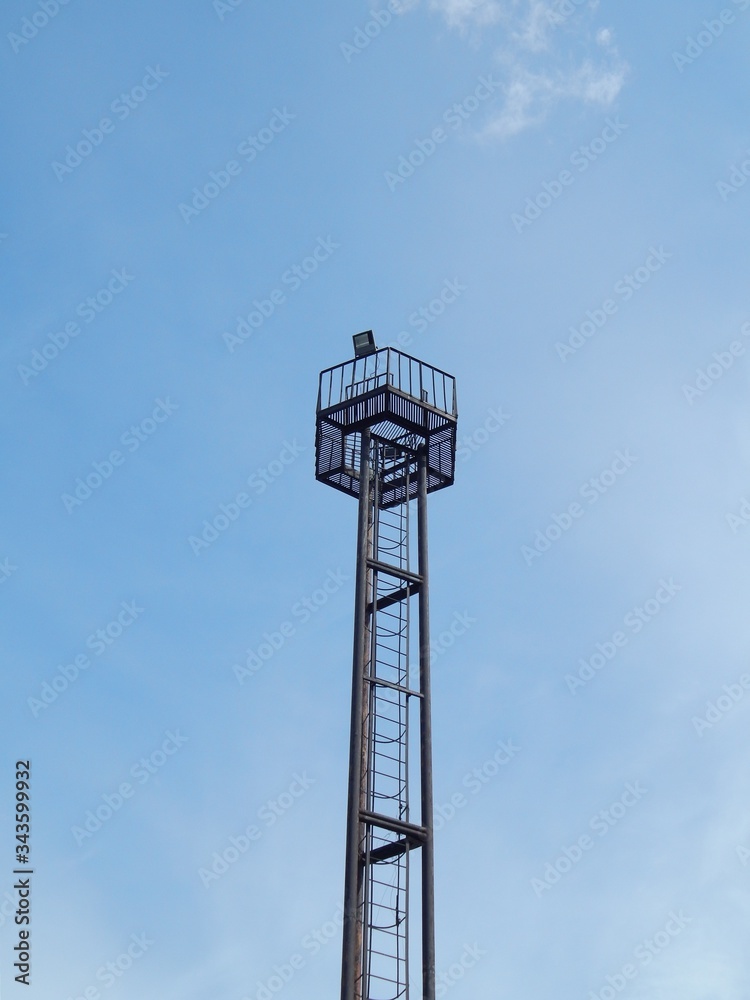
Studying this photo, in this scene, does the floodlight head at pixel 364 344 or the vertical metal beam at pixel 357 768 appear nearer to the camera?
the vertical metal beam at pixel 357 768

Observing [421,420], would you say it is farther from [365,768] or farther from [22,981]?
[22,981]

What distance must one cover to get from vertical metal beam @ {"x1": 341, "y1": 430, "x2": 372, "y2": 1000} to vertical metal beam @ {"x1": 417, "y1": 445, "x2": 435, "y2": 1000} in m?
1.41

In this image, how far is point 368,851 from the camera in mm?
36469

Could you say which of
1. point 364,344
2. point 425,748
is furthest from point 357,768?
point 364,344

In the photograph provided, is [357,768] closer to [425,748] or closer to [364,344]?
[425,748]

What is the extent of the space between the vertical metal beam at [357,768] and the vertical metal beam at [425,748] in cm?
141

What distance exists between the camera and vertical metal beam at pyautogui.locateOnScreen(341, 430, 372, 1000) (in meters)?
34.7

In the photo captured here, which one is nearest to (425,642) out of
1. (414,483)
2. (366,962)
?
(414,483)

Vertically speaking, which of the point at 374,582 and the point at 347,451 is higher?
the point at 347,451

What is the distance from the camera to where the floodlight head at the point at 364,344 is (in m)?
42.6

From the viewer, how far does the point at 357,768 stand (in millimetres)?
36875

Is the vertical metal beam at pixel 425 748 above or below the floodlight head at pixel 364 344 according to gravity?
below

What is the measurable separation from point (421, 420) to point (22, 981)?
55.5 feet

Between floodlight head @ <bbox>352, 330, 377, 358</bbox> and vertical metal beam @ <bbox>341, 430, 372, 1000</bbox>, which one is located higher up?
floodlight head @ <bbox>352, 330, 377, 358</bbox>
